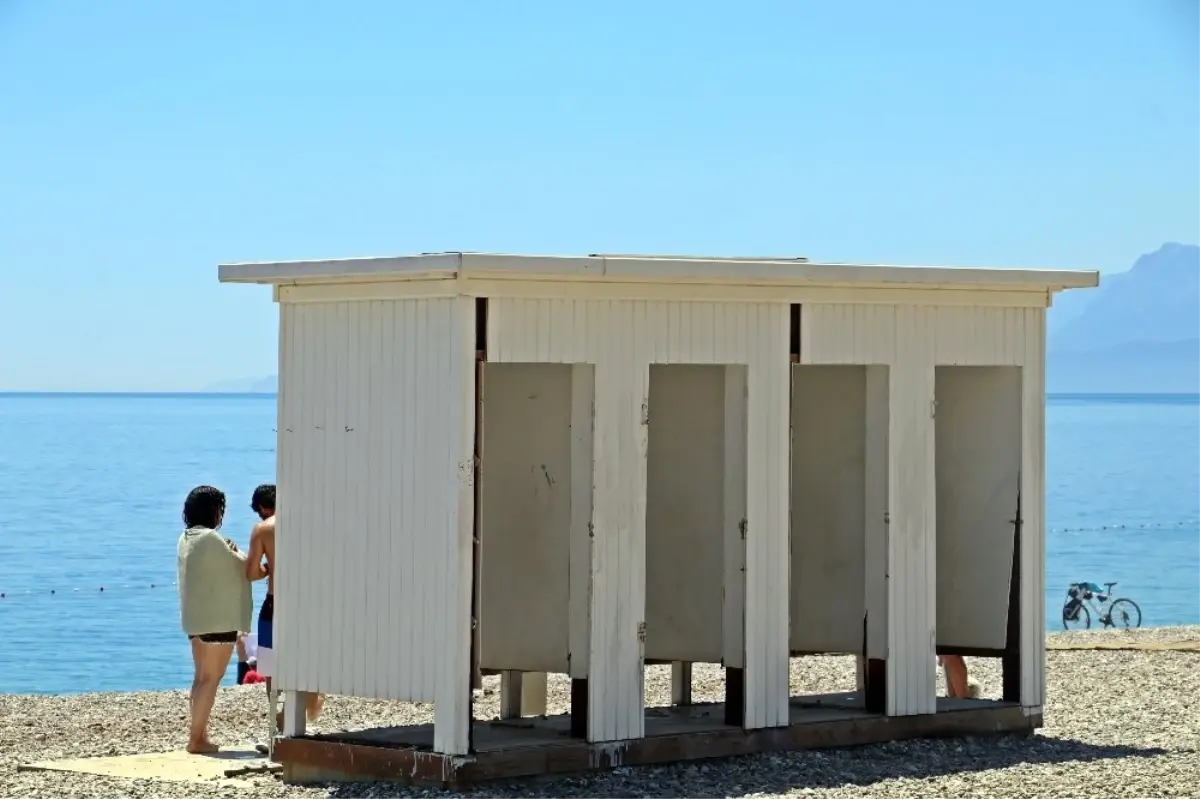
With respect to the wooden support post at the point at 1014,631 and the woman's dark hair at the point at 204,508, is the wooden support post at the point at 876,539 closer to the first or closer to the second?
the wooden support post at the point at 1014,631

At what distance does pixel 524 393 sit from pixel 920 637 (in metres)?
2.67

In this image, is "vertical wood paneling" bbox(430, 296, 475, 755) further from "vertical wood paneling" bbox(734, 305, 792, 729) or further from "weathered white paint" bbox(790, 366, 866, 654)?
"weathered white paint" bbox(790, 366, 866, 654)

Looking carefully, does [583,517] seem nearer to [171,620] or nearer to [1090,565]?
[171,620]

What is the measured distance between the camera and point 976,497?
42.7ft

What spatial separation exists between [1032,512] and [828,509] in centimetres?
120

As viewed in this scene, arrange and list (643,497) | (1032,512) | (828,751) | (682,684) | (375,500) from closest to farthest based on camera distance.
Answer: (375,500), (643,497), (828,751), (1032,512), (682,684)

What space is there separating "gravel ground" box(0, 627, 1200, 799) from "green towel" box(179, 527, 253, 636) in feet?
3.85

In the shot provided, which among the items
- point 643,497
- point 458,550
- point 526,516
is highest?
point 643,497

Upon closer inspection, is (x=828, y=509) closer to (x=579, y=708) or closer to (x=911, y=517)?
(x=911, y=517)

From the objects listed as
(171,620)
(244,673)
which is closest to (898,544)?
(244,673)

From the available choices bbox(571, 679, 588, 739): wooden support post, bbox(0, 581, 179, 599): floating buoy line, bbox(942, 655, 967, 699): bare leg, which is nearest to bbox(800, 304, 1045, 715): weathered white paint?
bbox(942, 655, 967, 699): bare leg

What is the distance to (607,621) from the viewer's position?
11273 millimetres

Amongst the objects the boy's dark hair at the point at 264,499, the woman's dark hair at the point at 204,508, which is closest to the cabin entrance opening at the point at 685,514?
the boy's dark hair at the point at 264,499

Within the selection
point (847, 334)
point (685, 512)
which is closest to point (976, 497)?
point (847, 334)
